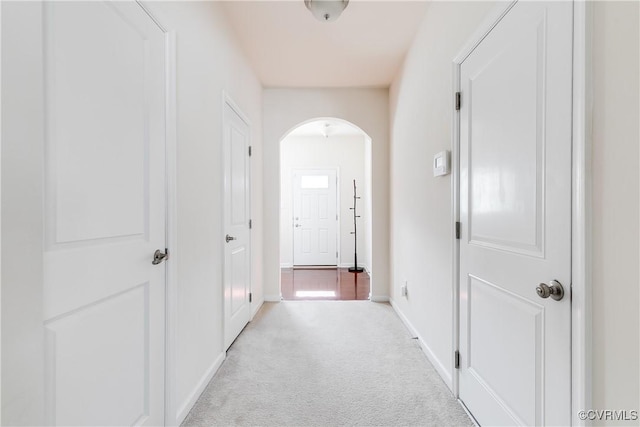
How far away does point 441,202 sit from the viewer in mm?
2010

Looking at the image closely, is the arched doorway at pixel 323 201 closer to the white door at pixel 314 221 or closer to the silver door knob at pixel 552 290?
the white door at pixel 314 221

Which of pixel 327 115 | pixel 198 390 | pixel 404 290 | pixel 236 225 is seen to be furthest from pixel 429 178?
pixel 198 390

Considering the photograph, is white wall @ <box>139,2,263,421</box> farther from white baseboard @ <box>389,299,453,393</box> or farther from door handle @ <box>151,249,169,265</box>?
white baseboard @ <box>389,299,453,393</box>

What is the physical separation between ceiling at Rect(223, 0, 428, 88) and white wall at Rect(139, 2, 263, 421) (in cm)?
31

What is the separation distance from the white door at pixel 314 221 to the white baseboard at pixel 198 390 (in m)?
4.05

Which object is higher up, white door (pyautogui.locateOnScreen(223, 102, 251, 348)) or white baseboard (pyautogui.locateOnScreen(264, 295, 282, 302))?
white door (pyautogui.locateOnScreen(223, 102, 251, 348))

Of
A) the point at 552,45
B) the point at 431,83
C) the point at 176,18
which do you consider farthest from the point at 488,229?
the point at 176,18

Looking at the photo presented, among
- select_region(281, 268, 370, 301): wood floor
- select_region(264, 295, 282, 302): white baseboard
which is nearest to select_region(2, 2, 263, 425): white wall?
select_region(264, 295, 282, 302): white baseboard

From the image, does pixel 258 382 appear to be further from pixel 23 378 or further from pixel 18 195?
pixel 18 195

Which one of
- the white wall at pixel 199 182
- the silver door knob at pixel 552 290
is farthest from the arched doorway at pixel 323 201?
the silver door knob at pixel 552 290

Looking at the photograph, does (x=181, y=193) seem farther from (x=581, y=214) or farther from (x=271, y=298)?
(x=271, y=298)

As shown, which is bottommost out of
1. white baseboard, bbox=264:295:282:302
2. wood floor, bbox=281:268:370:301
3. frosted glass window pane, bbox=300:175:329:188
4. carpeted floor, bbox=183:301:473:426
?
wood floor, bbox=281:268:370:301

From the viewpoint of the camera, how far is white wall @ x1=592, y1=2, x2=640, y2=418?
0.77 m

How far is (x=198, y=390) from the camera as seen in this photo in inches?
69.9
